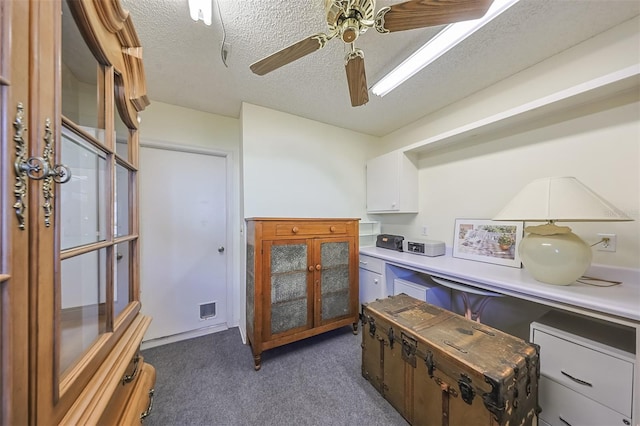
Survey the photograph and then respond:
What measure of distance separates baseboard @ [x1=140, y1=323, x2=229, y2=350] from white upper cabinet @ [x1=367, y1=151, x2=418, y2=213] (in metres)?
2.37

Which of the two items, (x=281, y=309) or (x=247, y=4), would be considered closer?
(x=247, y=4)

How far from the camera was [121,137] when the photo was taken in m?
0.94

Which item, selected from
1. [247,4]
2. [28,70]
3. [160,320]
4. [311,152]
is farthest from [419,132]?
[160,320]

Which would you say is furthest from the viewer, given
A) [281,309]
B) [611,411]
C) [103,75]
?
[281,309]

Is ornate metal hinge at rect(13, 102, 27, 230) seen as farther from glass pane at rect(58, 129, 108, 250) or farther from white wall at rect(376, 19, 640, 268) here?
white wall at rect(376, 19, 640, 268)

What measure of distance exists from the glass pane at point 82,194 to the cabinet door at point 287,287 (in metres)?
1.19

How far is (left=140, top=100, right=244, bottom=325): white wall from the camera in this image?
87.7 inches

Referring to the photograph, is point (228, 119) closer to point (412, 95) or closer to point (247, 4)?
point (247, 4)

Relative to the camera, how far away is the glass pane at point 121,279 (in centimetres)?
86

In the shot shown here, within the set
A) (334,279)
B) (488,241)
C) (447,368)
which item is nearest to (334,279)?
(334,279)

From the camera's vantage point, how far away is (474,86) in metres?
2.00

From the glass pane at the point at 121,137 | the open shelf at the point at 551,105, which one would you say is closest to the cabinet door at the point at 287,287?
the glass pane at the point at 121,137

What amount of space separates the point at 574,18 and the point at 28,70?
2463 mm

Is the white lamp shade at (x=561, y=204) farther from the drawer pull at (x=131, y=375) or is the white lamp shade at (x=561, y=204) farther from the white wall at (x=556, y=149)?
the drawer pull at (x=131, y=375)
